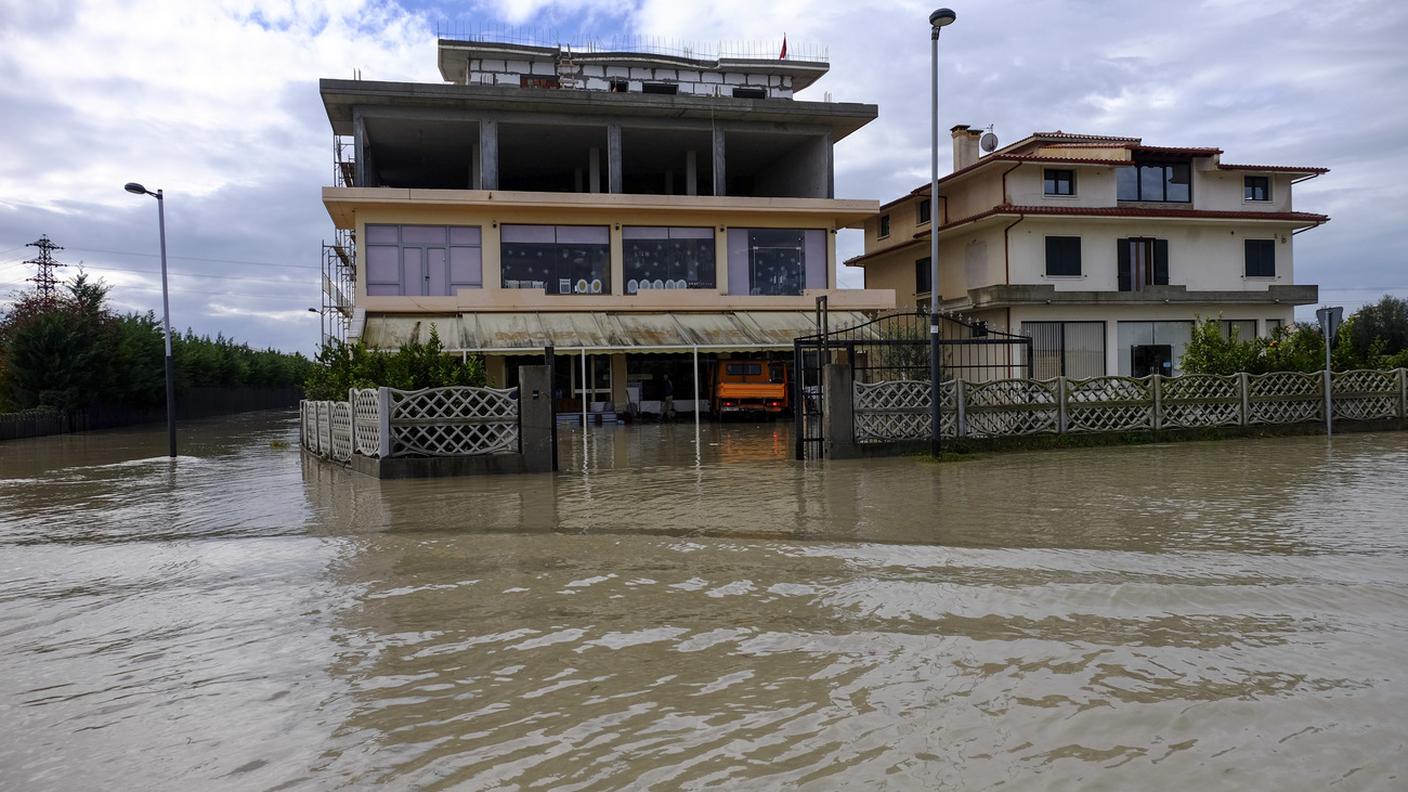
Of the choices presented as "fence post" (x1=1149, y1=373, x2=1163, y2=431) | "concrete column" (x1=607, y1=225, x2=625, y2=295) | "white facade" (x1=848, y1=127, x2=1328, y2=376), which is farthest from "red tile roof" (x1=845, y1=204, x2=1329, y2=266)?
"fence post" (x1=1149, y1=373, x2=1163, y2=431)

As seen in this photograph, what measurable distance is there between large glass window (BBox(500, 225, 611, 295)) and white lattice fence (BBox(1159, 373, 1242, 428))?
18841mm

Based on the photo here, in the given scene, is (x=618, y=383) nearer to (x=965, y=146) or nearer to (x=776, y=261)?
(x=776, y=261)

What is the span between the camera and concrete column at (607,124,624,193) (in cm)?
3259

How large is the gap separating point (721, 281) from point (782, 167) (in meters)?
8.47

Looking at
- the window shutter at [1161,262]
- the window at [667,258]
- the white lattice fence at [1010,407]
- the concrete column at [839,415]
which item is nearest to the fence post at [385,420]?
the concrete column at [839,415]

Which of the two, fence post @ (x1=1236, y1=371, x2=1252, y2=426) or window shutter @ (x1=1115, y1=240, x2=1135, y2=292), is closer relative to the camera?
fence post @ (x1=1236, y1=371, x2=1252, y2=426)

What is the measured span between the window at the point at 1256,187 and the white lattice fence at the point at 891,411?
84.0ft

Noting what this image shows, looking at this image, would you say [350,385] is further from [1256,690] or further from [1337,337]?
[1337,337]

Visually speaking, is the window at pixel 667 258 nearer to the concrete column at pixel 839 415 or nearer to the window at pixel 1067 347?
the window at pixel 1067 347

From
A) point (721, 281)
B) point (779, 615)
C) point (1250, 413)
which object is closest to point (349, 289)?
point (721, 281)

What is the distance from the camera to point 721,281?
109 ft

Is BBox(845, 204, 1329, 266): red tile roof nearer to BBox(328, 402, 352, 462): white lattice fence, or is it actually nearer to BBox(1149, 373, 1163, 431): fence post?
BBox(1149, 373, 1163, 431): fence post

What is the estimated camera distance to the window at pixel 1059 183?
3375cm

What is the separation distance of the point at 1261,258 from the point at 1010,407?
944 inches
